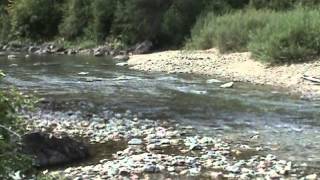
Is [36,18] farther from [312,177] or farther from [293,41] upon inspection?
[312,177]

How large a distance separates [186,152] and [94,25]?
3937 centimetres

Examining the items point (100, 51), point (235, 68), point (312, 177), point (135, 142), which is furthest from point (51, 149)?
point (100, 51)

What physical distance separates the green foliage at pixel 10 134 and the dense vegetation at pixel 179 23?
23.1 meters

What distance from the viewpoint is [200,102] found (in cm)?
1955

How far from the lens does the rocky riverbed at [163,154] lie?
34.8ft

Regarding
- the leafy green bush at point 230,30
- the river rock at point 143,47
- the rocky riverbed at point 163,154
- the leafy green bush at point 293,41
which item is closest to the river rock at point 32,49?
the river rock at point 143,47

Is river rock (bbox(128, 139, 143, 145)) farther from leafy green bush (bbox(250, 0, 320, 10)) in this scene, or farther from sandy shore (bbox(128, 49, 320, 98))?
leafy green bush (bbox(250, 0, 320, 10))

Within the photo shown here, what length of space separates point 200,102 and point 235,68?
9732mm

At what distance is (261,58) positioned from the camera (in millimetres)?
28219

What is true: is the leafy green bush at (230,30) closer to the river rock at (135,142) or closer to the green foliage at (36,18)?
the river rock at (135,142)

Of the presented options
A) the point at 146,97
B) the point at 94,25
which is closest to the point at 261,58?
the point at 146,97

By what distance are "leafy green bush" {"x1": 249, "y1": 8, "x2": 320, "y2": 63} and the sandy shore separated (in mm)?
562

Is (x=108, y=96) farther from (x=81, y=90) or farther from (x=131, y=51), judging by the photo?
(x=131, y=51)

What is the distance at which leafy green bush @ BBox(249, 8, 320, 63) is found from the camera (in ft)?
88.9
